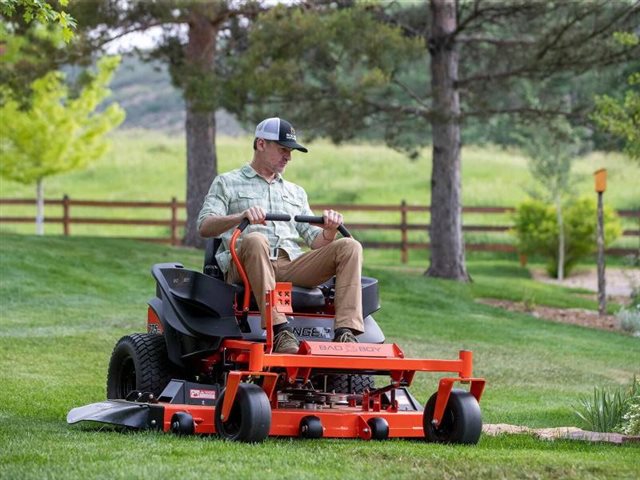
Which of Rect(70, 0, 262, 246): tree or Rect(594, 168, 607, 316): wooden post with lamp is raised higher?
Rect(70, 0, 262, 246): tree

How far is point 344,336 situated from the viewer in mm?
7363

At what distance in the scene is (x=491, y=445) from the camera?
24.6 feet

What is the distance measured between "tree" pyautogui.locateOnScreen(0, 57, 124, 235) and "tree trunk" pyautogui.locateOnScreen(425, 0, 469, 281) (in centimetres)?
950

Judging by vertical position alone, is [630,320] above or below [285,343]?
below

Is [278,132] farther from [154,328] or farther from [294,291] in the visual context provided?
[154,328]

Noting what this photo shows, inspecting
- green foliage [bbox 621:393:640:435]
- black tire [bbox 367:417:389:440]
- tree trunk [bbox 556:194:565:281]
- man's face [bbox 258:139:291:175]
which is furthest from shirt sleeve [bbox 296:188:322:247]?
tree trunk [bbox 556:194:565:281]

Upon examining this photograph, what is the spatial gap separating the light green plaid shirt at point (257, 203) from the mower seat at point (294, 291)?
6 cm

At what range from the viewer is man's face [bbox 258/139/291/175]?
7906mm

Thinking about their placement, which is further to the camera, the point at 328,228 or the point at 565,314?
the point at 565,314

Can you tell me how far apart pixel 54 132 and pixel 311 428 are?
81.2 feet

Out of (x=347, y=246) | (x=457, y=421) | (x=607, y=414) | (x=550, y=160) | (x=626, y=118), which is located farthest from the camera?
(x=550, y=160)

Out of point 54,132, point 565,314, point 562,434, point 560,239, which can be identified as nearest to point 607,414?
point 562,434

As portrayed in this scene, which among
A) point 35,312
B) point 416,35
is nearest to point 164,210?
point 416,35

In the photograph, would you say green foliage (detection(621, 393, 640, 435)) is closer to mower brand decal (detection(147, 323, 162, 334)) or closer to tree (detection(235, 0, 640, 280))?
mower brand decal (detection(147, 323, 162, 334))
